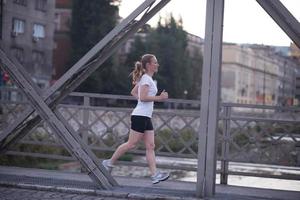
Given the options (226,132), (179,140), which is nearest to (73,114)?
(179,140)

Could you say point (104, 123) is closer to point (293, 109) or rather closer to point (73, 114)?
point (73, 114)

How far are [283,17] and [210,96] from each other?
1.30 m

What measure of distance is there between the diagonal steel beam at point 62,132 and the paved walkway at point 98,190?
184 mm

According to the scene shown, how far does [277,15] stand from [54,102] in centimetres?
314

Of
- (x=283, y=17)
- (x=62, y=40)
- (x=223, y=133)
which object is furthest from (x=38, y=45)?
(x=283, y=17)

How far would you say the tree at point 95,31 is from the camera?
201ft

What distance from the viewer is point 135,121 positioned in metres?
8.15

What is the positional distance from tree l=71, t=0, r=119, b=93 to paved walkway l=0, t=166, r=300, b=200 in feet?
172

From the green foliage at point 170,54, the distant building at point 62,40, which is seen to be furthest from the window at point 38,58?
the green foliage at point 170,54

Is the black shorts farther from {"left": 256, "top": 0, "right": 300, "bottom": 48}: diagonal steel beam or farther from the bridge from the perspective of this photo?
{"left": 256, "top": 0, "right": 300, "bottom": 48}: diagonal steel beam

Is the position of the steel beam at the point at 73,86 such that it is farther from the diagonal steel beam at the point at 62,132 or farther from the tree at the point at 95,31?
the tree at the point at 95,31

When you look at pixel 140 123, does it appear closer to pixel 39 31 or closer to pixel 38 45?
pixel 39 31

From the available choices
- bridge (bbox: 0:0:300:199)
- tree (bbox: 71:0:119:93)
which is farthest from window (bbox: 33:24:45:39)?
bridge (bbox: 0:0:300:199)

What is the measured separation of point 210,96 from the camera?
7.37 m
